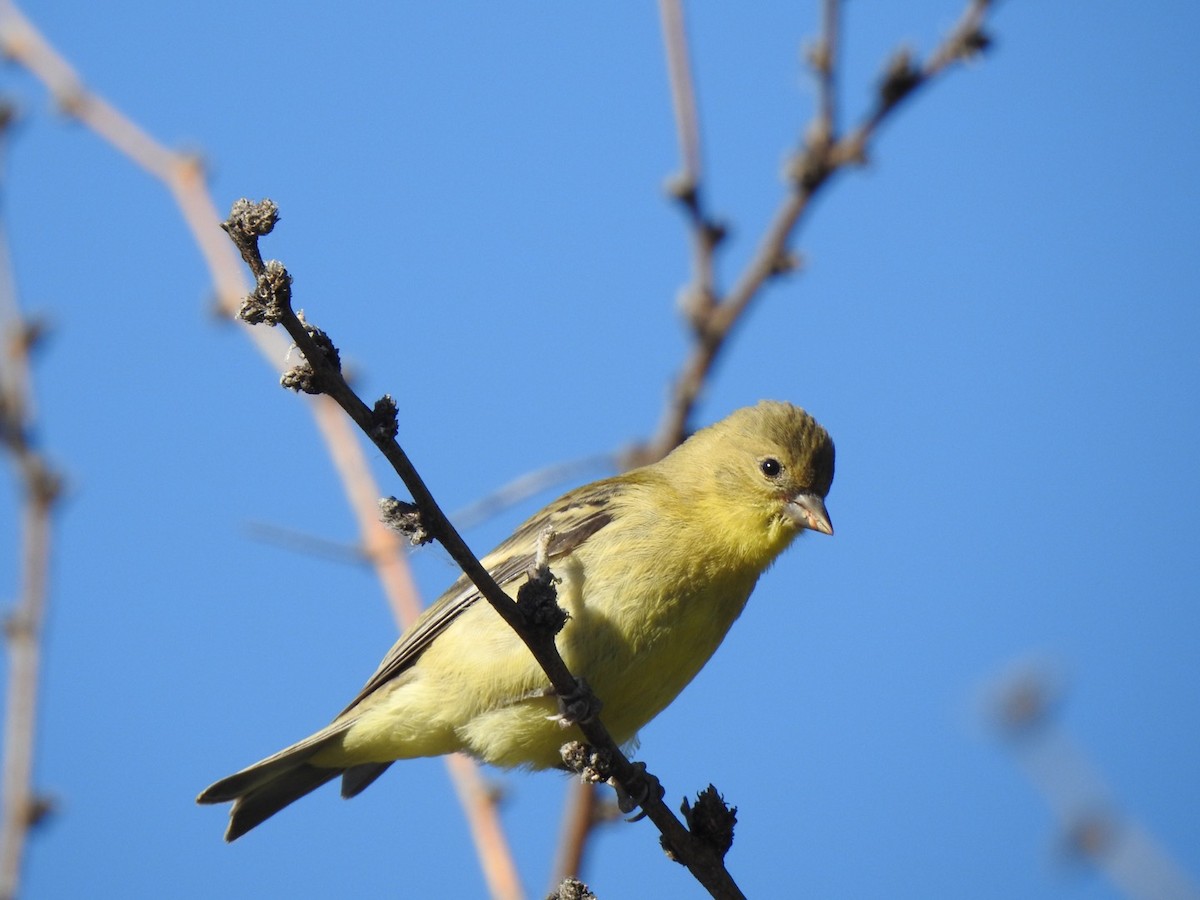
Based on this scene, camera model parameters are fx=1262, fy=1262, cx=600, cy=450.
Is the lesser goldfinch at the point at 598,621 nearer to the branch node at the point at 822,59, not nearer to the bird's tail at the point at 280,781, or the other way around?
the bird's tail at the point at 280,781

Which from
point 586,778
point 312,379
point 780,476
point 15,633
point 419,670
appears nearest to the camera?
point 312,379

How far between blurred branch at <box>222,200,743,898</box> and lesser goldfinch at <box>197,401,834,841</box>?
68 centimetres

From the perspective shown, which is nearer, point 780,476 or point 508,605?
point 508,605

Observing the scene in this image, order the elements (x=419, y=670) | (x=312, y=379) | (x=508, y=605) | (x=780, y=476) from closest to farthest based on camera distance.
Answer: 1. (x=312, y=379)
2. (x=508, y=605)
3. (x=419, y=670)
4. (x=780, y=476)

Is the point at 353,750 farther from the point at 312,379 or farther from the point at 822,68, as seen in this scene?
the point at 822,68

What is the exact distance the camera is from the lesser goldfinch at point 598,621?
5328 millimetres

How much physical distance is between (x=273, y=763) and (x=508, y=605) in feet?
9.70

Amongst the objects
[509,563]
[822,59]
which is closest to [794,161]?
[822,59]

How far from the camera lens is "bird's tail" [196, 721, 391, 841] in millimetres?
6066

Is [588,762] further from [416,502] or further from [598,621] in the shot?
[416,502]

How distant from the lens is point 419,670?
579cm

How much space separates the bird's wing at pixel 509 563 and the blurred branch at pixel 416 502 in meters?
1.33

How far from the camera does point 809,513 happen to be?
6.20 metres

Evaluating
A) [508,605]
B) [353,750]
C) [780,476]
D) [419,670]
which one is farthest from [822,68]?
[353,750]
